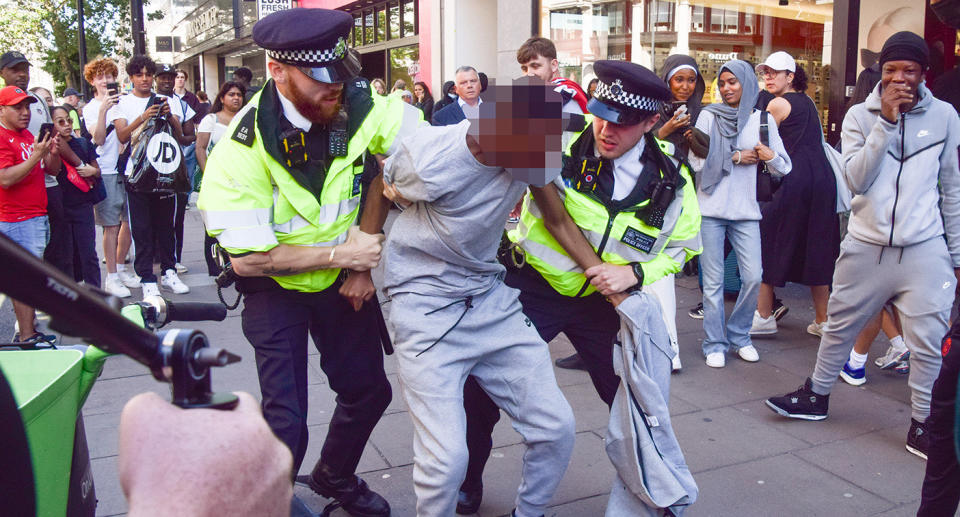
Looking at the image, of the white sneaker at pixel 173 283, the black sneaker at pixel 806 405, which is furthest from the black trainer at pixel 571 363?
the white sneaker at pixel 173 283

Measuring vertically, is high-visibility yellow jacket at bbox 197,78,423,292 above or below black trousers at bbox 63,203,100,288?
above

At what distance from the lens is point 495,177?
295 centimetres

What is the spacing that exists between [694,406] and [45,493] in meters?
3.88

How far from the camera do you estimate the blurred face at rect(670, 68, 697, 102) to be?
6180mm

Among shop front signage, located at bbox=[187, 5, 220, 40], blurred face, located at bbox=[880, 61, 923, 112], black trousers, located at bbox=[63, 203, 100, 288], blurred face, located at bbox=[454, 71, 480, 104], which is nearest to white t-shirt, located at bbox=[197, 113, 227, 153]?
black trousers, located at bbox=[63, 203, 100, 288]

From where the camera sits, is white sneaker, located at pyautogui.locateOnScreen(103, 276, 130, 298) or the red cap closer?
the red cap

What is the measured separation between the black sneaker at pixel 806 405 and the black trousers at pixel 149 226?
17.2 ft

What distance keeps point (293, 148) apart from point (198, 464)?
221 cm

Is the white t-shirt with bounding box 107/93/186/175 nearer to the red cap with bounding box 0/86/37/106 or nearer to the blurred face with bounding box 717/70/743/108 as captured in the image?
the red cap with bounding box 0/86/37/106

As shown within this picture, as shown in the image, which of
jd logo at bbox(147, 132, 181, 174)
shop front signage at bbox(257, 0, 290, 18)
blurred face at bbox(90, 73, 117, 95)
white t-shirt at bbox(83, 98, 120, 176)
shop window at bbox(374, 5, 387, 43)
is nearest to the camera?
jd logo at bbox(147, 132, 181, 174)

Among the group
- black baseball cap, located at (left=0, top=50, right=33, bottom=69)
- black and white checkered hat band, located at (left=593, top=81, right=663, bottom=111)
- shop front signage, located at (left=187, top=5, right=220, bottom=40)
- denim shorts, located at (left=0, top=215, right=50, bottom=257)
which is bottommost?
denim shorts, located at (left=0, top=215, right=50, bottom=257)

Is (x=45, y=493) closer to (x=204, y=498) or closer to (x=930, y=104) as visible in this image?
(x=204, y=498)

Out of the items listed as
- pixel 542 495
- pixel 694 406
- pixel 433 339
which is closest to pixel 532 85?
pixel 433 339

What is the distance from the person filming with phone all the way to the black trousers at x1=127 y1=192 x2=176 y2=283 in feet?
4.48
